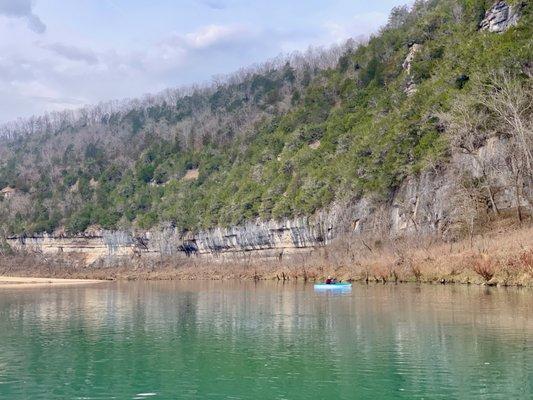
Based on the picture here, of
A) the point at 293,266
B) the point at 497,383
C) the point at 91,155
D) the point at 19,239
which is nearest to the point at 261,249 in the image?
the point at 293,266

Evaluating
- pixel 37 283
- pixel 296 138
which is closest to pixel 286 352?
pixel 37 283

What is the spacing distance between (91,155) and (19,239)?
39086 millimetres

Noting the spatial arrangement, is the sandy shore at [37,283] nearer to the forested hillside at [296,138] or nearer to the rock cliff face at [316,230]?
the rock cliff face at [316,230]

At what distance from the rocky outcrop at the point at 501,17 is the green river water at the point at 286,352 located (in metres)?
37.5

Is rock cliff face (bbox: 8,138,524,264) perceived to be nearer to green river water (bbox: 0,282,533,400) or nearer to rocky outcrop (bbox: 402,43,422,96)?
rocky outcrop (bbox: 402,43,422,96)

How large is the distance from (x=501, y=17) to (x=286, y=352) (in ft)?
179

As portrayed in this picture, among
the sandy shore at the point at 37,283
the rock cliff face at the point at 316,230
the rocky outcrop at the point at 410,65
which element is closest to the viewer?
the rock cliff face at the point at 316,230

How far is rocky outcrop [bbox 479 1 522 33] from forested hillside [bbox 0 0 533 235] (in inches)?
12.5

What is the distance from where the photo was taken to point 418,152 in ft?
199

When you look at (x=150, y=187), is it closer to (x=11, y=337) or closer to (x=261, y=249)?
(x=261, y=249)

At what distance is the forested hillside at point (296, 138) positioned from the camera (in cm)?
5772

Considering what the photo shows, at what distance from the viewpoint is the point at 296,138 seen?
9325cm

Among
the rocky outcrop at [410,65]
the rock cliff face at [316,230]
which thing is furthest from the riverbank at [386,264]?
the rocky outcrop at [410,65]

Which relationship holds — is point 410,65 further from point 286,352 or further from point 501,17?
point 286,352
